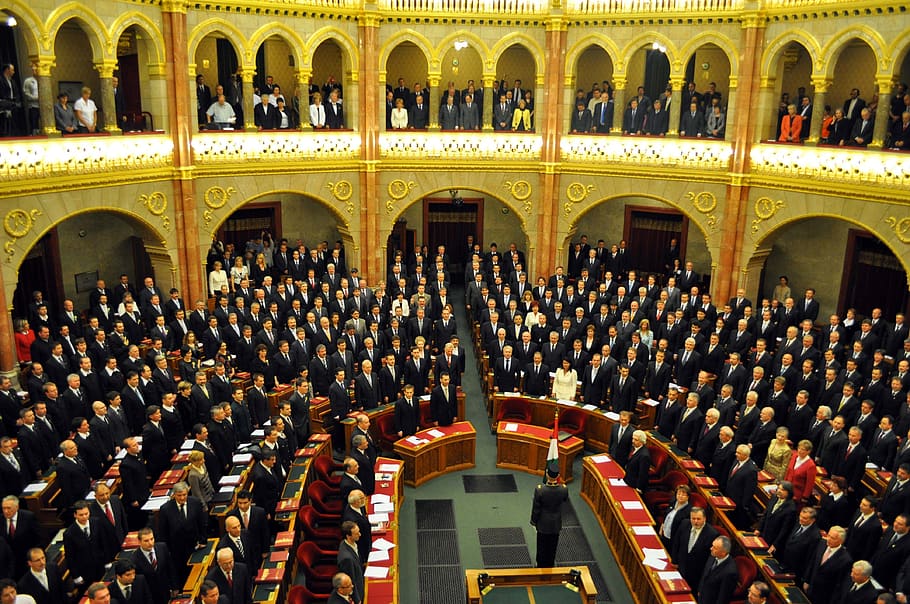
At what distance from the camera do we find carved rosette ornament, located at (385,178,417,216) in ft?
69.3

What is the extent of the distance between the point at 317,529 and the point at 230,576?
2098 mm

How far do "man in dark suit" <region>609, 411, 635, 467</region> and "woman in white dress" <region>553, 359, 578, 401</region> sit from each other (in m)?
2.21

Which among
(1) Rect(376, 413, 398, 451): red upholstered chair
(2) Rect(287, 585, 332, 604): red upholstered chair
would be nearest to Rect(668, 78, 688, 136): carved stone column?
(1) Rect(376, 413, 398, 451): red upholstered chair

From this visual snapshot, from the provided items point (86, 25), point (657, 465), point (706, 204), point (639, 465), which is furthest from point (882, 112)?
point (86, 25)

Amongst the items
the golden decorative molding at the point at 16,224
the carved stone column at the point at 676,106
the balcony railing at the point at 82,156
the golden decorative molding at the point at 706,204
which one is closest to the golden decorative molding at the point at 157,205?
the balcony railing at the point at 82,156

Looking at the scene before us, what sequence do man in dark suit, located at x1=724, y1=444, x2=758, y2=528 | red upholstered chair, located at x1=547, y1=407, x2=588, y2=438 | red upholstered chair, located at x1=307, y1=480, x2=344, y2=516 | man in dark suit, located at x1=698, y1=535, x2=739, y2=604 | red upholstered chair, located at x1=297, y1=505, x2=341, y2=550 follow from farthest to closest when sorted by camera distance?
red upholstered chair, located at x1=547, y1=407, x2=588, y2=438
red upholstered chair, located at x1=307, y1=480, x2=344, y2=516
man in dark suit, located at x1=724, y1=444, x2=758, y2=528
red upholstered chair, located at x1=297, y1=505, x2=341, y2=550
man in dark suit, located at x1=698, y1=535, x2=739, y2=604

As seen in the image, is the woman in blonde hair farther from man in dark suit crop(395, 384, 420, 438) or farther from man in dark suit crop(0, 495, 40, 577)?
man in dark suit crop(395, 384, 420, 438)

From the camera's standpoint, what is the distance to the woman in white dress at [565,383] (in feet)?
48.5

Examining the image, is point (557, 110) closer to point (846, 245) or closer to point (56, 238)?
point (846, 245)

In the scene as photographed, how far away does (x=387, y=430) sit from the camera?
1422cm

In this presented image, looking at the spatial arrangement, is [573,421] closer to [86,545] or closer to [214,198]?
[86,545]

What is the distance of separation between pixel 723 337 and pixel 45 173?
573 inches

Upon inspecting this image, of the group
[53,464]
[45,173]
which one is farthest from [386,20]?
[53,464]

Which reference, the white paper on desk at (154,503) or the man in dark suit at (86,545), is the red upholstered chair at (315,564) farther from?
the man in dark suit at (86,545)
